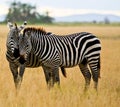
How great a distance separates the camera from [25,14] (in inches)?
3573

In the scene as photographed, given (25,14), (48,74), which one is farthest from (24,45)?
(25,14)

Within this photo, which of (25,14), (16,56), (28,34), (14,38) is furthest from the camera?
(25,14)

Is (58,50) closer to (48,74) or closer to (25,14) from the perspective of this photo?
(48,74)

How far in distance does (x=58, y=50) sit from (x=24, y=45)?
1039 mm

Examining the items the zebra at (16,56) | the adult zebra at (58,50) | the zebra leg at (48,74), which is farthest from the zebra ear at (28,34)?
the zebra leg at (48,74)

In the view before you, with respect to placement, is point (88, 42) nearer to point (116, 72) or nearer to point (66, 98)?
point (66, 98)

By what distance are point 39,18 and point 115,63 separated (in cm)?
7721

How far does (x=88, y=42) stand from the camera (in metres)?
8.79

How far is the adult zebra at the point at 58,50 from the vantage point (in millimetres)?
7887

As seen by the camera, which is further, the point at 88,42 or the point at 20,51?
the point at 88,42

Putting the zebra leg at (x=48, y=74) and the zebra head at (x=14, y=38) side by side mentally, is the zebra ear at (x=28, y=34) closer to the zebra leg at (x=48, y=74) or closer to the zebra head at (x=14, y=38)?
the zebra head at (x=14, y=38)

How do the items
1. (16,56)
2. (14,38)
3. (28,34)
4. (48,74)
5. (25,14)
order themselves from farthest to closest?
(25,14) < (48,74) < (28,34) < (16,56) < (14,38)

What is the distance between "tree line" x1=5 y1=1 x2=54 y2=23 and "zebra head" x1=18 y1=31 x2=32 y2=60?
79.3m

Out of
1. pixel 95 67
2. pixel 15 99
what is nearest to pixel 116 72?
pixel 95 67
